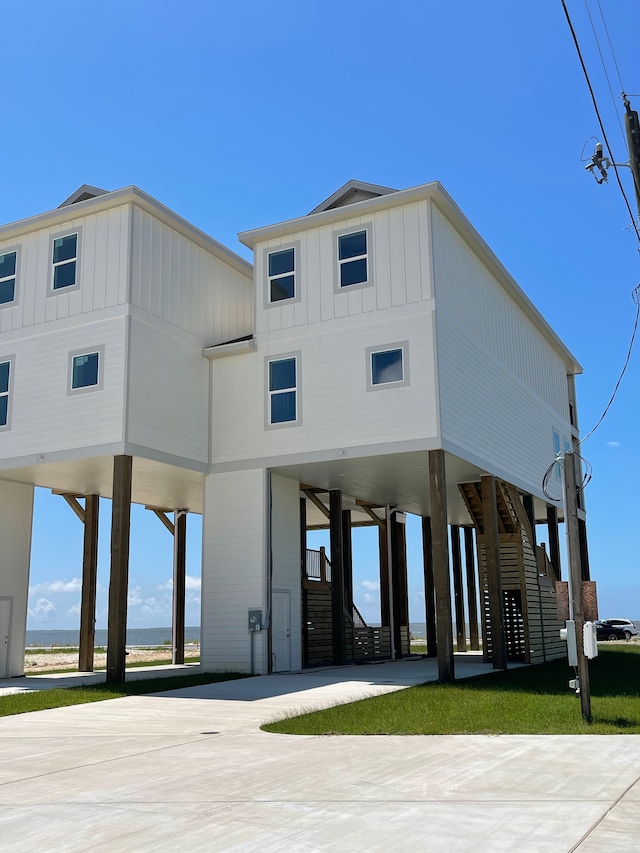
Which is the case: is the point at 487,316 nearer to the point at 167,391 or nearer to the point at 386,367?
the point at 386,367

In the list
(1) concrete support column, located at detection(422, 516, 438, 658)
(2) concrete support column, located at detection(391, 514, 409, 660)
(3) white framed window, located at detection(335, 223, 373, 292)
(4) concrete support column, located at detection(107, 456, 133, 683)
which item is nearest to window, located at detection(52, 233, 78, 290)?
(4) concrete support column, located at detection(107, 456, 133, 683)

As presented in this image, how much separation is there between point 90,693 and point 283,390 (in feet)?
29.0

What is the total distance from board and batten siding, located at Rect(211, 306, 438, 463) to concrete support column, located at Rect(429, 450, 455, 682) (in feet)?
4.97

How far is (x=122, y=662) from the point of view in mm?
19219

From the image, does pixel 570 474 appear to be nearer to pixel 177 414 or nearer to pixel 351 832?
pixel 351 832

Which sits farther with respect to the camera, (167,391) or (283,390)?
(283,390)

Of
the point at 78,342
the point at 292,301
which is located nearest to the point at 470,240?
the point at 292,301

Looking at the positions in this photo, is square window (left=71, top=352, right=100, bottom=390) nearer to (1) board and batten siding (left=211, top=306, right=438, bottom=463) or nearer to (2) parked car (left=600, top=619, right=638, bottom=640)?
(1) board and batten siding (left=211, top=306, right=438, bottom=463)

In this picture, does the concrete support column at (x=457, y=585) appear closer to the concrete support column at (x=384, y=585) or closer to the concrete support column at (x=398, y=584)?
the concrete support column at (x=398, y=584)

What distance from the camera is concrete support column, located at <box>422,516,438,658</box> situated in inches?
1228

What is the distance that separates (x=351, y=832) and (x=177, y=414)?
1688 cm

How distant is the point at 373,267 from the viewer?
21672 millimetres

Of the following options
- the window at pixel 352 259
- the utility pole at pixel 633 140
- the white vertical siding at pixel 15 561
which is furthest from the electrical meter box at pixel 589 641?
the white vertical siding at pixel 15 561

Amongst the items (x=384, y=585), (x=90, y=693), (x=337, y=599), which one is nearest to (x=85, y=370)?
(x=90, y=693)
